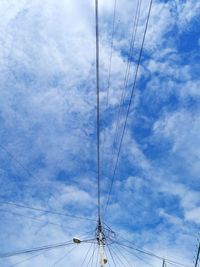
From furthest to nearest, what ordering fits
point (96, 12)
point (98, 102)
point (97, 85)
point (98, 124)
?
point (98, 124)
point (98, 102)
point (97, 85)
point (96, 12)

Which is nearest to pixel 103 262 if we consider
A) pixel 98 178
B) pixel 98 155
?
pixel 98 178

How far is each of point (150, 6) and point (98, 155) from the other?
7608 mm

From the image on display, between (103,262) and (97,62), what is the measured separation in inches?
458

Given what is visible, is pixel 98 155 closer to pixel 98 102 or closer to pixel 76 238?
pixel 98 102

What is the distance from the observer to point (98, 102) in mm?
11141

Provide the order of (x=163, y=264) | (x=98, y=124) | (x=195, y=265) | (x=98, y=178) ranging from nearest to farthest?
(x=98, y=124) < (x=98, y=178) < (x=195, y=265) < (x=163, y=264)

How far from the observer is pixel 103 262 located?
16047 mm

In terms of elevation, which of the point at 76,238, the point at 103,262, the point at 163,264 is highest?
the point at 163,264

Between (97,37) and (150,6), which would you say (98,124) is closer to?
(97,37)

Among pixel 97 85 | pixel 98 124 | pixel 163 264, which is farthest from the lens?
pixel 163 264

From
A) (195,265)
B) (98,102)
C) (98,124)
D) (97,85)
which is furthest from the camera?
(195,265)

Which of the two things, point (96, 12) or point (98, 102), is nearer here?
point (96, 12)

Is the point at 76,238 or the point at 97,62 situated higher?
the point at 97,62

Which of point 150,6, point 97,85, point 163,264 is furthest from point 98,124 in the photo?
point 163,264
